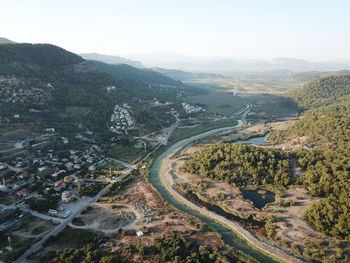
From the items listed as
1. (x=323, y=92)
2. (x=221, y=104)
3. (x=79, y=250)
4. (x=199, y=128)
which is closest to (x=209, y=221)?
(x=79, y=250)

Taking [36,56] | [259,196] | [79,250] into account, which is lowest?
[79,250]

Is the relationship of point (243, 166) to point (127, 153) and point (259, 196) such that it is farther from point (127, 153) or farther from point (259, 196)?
point (127, 153)

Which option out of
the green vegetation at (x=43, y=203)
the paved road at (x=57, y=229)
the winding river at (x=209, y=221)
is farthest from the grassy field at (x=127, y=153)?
the green vegetation at (x=43, y=203)

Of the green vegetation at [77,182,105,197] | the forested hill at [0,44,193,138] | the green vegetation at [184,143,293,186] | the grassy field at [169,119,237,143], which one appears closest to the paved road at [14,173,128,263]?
the green vegetation at [77,182,105,197]

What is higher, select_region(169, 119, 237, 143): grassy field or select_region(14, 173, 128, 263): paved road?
select_region(169, 119, 237, 143): grassy field

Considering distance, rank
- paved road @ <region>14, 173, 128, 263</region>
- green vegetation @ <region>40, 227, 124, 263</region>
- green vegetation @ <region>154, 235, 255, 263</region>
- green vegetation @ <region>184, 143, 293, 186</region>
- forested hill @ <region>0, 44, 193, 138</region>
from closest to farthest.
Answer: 1. green vegetation @ <region>40, 227, 124, 263</region>
2. green vegetation @ <region>154, 235, 255, 263</region>
3. paved road @ <region>14, 173, 128, 263</region>
4. green vegetation @ <region>184, 143, 293, 186</region>
5. forested hill @ <region>0, 44, 193, 138</region>

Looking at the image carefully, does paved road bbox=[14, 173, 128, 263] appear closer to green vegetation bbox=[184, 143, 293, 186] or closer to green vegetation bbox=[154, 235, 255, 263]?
green vegetation bbox=[154, 235, 255, 263]
